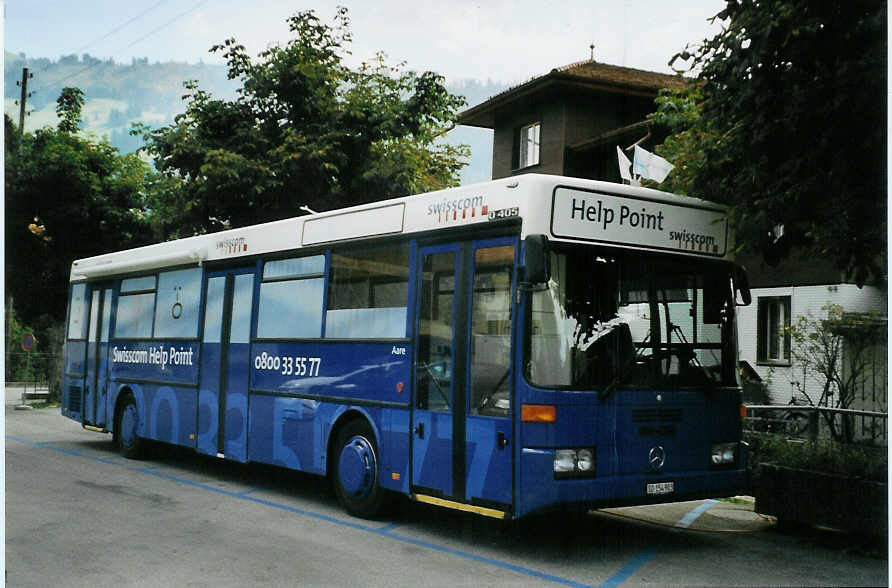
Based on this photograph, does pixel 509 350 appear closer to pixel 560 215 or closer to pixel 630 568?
pixel 560 215

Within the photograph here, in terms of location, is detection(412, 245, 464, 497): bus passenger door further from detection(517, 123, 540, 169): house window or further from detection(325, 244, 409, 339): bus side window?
detection(517, 123, 540, 169): house window

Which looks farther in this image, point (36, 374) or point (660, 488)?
point (36, 374)

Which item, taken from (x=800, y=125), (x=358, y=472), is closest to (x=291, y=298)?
(x=358, y=472)

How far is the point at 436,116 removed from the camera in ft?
59.5

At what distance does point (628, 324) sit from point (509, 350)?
910 mm

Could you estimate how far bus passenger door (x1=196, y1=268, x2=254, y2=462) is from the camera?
1076 centimetres

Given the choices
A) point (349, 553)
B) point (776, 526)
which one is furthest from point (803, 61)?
point (349, 553)

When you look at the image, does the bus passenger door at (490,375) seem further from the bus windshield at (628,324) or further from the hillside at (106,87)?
the hillside at (106,87)

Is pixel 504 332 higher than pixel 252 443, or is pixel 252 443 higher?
pixel 504 332

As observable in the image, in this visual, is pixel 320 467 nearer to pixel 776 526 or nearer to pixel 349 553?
pixel 349 553

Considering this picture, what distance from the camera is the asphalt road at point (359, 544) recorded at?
673 centimetres

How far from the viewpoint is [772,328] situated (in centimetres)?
1878

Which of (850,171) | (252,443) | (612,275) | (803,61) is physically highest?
(803,61)

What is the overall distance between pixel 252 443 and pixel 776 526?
17.1ft
